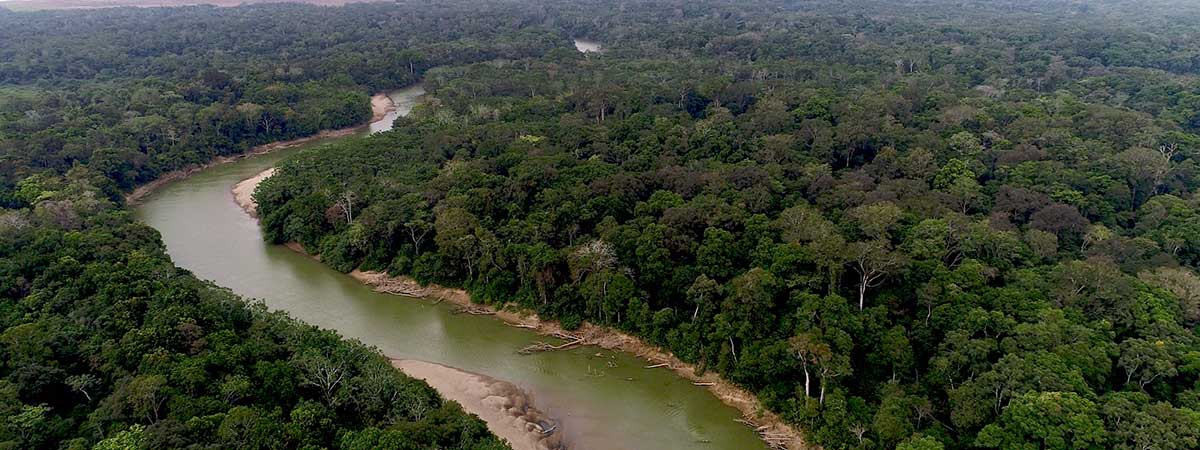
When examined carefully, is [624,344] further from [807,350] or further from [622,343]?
[807,350]

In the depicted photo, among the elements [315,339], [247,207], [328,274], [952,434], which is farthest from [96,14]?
[952,434]

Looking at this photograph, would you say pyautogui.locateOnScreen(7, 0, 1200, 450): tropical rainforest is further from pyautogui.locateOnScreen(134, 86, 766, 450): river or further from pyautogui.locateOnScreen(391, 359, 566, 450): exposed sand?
pyautogui.locateOnScreen(391, 359, 566, 450): exposed sand

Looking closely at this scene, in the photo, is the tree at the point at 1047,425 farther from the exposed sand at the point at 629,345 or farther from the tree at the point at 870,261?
the tree at the point at 870,261

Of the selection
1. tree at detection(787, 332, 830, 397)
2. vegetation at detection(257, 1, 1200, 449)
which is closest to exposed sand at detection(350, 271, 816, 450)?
vegetation at detection(257, 1, 1200, 449)

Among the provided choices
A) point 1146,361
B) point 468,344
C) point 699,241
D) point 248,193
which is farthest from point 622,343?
point 248,193

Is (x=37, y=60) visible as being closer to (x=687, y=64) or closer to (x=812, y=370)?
(x=687, y=64)

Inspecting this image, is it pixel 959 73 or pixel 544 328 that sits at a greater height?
pixel 959 73
